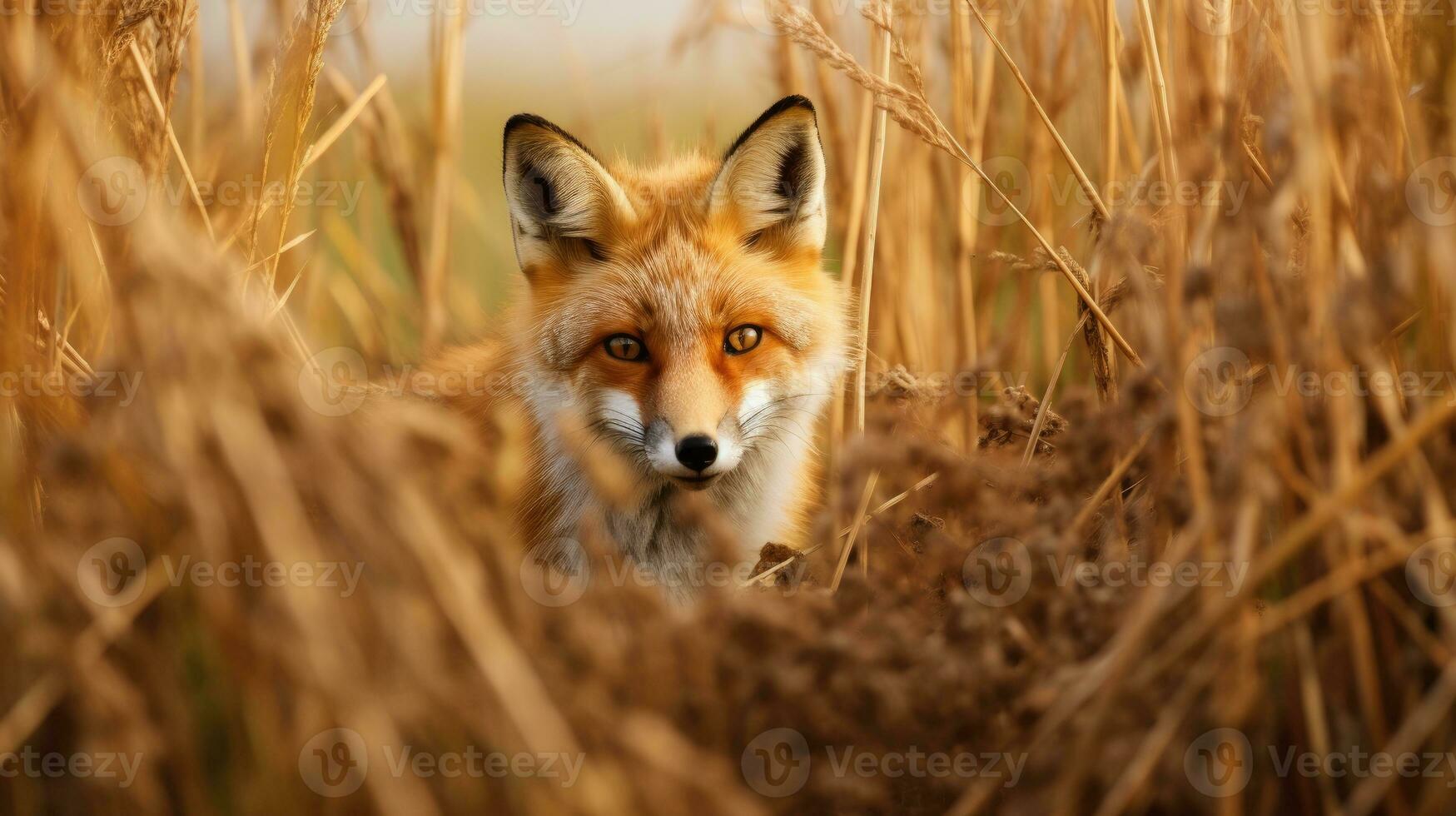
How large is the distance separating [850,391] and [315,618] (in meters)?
2.79

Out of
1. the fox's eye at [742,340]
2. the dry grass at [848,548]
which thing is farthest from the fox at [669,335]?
the dry grass at [848,548]

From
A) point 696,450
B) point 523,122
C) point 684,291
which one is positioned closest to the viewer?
point 696,450

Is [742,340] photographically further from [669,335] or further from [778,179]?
[778,179]

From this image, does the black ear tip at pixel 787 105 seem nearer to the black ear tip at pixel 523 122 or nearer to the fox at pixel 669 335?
the fox at pixel 669 335

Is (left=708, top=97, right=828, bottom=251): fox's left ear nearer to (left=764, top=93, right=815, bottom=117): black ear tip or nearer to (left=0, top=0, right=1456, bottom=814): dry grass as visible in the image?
(left=764, top=93, right=815, bottom=117): black ear tip

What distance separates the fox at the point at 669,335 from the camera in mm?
2912

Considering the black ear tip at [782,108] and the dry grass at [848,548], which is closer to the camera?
the dry grass at [848,548]

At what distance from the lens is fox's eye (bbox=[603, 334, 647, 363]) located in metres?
2.98

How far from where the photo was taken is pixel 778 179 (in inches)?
129

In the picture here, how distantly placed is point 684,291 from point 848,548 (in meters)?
1.15

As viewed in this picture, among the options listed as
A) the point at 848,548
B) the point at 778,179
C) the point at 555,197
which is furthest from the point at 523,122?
the point at 848,548

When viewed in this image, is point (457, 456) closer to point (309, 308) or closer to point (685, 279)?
point (685, 279)

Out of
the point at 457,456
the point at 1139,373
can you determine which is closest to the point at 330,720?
the point at 457,456

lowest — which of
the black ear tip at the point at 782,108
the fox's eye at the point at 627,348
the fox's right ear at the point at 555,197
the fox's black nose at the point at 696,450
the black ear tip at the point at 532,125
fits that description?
the fox's black nose at the point at 696,450
